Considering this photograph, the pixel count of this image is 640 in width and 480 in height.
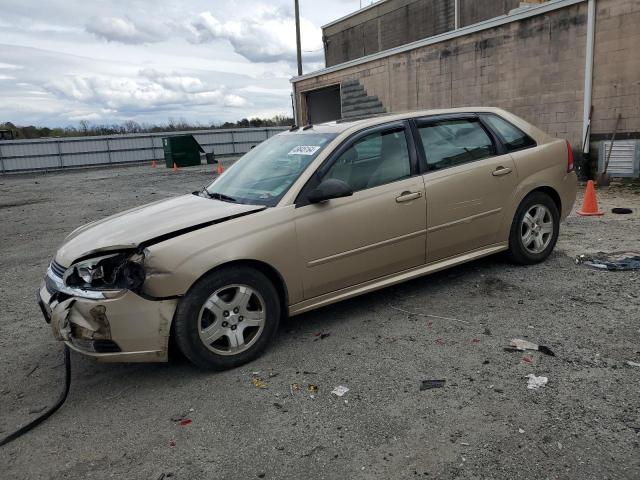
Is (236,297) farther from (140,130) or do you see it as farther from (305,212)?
(140,130)

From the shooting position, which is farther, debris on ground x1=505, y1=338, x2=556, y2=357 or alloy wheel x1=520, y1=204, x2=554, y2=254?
alloy wheel x1=520, y1=204, x2=554, y2=254

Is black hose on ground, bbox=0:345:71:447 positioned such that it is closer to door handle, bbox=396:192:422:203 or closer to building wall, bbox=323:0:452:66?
door handle, bbox=396:192:422:203

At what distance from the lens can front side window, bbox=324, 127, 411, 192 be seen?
4.06 metres

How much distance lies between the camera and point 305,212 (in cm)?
376

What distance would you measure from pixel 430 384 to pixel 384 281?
1.23 meters

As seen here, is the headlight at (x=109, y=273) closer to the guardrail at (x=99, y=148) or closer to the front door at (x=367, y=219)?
the front door at (x=367, y=219)

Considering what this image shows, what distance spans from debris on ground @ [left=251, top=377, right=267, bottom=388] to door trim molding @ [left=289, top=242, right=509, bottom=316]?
60 centimetres

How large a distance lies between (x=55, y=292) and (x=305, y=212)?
1.80m

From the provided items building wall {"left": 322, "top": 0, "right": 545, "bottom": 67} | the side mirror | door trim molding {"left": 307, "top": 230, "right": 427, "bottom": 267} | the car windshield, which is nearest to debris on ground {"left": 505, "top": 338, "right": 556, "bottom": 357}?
door trim molding {"left": 307, "top": 230, "right": 427, "bottom": 267}

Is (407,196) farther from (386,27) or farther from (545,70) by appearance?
(386,27)

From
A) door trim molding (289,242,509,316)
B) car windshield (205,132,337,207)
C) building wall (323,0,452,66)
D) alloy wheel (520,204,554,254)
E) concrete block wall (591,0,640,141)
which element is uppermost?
building wall (323,0,452,66)

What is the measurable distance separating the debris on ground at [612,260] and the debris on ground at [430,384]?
2.88 metres

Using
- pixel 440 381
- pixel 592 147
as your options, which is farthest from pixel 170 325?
pixel 592 147

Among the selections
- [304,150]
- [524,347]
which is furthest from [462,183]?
[524,347]
